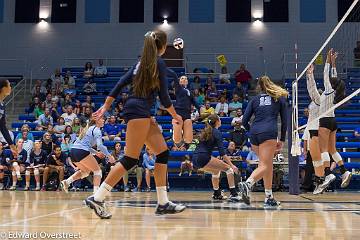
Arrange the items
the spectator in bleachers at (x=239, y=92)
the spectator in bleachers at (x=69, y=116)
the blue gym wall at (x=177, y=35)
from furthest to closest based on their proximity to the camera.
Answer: the blue gym wall at (x=177, y=35)
the spectator in bleachers at (x=239, y=92)
the spectator in bleachers at (x=69, y=116)

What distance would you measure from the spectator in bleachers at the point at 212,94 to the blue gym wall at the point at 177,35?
14.2ft

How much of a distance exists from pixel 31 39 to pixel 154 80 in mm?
19945

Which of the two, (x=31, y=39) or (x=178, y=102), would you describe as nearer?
(x=178, y=102)

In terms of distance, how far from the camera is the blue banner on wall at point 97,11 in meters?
23.2

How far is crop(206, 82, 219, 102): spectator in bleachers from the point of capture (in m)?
17.7

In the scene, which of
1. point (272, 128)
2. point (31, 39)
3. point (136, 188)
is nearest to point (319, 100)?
point (272, 128)

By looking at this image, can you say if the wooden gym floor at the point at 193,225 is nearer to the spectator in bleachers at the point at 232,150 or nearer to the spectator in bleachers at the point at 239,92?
the spectator in bleachers at the point at 232,150

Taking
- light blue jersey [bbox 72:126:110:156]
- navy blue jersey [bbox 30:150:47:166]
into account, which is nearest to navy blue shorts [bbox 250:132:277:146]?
light blue jersey [bbox 72:126:110:156]

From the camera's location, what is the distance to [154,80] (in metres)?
4.77

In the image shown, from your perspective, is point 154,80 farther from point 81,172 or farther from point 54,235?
point 81,172

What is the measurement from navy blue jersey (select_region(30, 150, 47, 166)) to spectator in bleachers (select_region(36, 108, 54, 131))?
2478mm

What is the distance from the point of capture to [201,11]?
22.9 m

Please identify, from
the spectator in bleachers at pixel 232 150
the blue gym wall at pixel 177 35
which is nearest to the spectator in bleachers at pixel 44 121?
the spectator in bleachers at pixel 232 150

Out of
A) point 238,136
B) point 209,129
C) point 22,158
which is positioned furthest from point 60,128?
point 209,129
